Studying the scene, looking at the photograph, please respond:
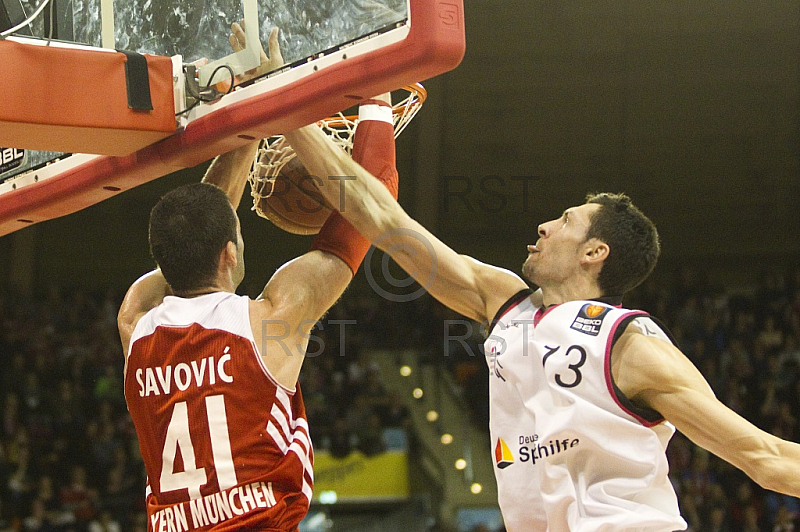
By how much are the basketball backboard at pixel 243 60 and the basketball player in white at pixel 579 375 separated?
26 cm

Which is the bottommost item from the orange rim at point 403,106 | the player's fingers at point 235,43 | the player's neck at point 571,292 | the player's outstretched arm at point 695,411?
the player's outstretched arm at point 695,411

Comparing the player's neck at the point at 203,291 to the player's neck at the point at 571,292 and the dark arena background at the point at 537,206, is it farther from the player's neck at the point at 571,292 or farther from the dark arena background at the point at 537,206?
the dark arena background at the point at 537,206

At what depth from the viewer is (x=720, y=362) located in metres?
11.8

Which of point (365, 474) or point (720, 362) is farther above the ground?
point (720, 362)

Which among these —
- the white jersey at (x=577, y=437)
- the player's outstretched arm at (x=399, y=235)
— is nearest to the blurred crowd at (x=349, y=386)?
the player's outstretched arm at (x=399, y=235)

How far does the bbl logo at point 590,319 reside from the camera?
2838 mm

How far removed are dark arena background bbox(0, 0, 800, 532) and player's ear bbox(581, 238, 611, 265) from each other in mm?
8569

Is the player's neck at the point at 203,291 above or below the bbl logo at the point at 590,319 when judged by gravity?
above

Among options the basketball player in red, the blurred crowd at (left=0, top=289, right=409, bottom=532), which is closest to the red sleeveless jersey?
the basketball player in red

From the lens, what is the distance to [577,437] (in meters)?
2.73

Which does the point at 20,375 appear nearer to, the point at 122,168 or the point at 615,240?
the point at 122,168

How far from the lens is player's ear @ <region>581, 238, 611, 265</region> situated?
10.2 ft

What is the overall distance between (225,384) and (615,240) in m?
1.39

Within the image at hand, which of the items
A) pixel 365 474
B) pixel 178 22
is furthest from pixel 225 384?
pixel 365 474
